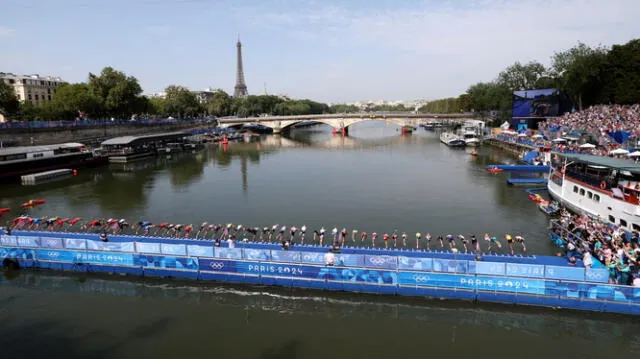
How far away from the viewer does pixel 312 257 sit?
24125 mm

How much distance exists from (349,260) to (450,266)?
5.54 metres

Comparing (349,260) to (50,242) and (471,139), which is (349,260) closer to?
(50,242)

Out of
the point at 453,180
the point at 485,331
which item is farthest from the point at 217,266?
the point at 453,180

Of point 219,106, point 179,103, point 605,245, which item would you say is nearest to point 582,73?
point 605,245

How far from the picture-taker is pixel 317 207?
4375cm

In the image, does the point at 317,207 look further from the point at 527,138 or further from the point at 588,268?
the point at 527,138

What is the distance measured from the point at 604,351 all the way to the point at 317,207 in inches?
1120

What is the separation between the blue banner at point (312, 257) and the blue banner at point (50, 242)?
1641 centimetres

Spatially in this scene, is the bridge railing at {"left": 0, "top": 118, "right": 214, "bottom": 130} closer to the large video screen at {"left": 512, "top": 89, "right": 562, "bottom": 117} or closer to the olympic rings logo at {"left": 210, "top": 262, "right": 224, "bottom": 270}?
the olympic rings logo at {"left": 210, "top": 262, "right": 224, "bottom": 270}

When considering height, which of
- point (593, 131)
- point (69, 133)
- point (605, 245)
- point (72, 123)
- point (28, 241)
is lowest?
point (605, 245)

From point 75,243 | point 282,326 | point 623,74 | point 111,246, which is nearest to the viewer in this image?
point 282,326

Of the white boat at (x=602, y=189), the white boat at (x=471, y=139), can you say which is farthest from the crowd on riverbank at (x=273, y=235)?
the white boat at (x=471, y=139)

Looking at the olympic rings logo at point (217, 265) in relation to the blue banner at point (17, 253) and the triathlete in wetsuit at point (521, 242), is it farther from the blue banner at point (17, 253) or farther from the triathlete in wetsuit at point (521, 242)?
the triathlete in wetsuit at point (521, 242)

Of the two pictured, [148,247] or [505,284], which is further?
[148,247]
